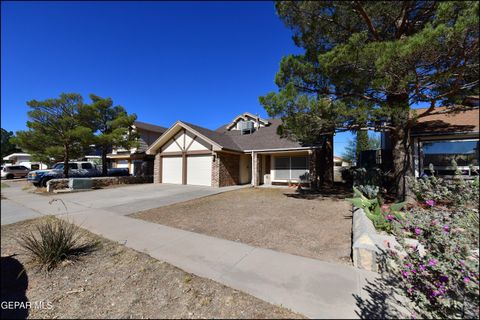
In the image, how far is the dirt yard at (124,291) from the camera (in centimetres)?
261

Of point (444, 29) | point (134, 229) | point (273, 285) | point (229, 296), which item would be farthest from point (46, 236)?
point (444, 29)

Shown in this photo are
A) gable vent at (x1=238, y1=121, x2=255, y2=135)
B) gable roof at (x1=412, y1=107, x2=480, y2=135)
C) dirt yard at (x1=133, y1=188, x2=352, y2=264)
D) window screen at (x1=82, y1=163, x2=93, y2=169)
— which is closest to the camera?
dirt yard at (x1=133, y1=188, x2=352, y2=264)

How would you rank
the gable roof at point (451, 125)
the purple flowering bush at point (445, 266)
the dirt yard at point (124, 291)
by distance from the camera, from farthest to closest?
the gable roof at point (451, 125) < the dirt yard at point (124, 291) < the purple flowering bush at point (445, 266)

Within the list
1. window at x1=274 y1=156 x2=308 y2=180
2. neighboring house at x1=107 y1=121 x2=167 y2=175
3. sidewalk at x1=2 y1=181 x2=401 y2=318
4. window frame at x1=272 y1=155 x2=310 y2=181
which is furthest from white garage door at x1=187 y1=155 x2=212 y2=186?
sidewalk at x1=2 y1=181 x2=401 y2=318

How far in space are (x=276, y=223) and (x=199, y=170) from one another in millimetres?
10572

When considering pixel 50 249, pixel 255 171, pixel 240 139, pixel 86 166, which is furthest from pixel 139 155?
pixel 50 249

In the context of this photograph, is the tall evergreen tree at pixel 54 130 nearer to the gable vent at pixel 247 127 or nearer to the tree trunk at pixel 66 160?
the tree trunk at pixel 66 160

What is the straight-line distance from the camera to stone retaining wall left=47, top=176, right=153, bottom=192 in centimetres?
1269

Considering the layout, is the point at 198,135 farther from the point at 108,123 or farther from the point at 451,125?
the point at 451,125

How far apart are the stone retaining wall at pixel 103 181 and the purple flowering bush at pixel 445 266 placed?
16.6 m

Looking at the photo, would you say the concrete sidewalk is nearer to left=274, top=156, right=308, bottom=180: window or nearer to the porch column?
the porch column

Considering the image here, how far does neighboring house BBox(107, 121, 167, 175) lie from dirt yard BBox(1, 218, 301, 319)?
1742cm

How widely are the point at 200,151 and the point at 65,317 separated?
13353 mm

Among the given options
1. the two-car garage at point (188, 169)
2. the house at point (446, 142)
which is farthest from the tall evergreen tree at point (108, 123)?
the house at point (446, 142)
